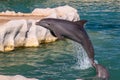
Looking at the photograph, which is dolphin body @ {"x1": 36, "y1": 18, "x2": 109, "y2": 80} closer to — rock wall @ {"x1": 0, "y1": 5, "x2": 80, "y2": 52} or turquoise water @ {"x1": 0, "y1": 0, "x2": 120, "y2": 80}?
turquoise water @ {"x1": 0, "y1": 0, "x2": 120, "y2": 80}

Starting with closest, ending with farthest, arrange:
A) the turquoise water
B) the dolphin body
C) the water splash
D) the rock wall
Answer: the dolphin body, the turquoise water, the water splash, the rock wall

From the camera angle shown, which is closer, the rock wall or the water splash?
the water splash

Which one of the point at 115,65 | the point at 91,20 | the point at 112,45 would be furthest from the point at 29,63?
the point at 91,20

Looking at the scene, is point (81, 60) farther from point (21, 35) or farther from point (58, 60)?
point (21, 35)

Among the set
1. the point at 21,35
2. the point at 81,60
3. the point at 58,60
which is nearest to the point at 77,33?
the point at 81,60

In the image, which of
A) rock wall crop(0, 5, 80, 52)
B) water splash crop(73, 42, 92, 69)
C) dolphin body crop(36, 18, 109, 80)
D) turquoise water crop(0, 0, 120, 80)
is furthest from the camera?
rock wall crop(0, 5, 80, 52)

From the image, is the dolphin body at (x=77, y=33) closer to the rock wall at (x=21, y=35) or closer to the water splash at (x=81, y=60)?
the water splash at (x=81, y=60)

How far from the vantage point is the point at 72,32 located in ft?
43.2

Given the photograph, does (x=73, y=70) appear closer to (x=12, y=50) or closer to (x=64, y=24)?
(x=64, y=24)

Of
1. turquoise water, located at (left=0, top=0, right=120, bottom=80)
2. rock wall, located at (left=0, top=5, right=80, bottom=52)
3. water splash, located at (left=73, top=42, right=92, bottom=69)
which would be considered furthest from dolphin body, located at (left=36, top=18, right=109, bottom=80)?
rock wall, located at (left=0, top=5, right=80, bottom=52)

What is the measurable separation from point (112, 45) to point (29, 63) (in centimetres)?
560

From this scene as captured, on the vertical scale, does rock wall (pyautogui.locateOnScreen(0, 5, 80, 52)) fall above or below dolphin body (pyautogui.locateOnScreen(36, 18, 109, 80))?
below

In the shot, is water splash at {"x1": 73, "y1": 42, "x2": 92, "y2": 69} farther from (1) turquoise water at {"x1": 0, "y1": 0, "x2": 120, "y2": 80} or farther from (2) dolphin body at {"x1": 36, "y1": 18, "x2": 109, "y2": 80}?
(2) dolphin body at {"x1": 36, "y1": 18, "x2": 109, "y2": 80}

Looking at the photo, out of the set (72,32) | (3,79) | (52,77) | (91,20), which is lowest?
(91,20)
